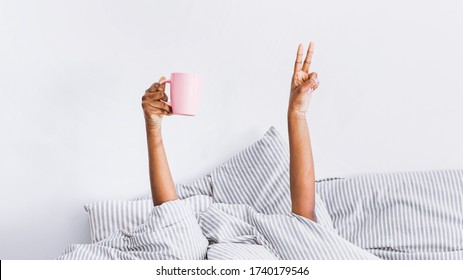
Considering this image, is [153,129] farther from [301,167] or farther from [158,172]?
[301,167]

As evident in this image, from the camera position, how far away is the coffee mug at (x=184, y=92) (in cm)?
152

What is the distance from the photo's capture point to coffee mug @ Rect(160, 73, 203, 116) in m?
1.52

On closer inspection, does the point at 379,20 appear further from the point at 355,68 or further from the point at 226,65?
the point at 226,65

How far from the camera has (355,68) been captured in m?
2.00

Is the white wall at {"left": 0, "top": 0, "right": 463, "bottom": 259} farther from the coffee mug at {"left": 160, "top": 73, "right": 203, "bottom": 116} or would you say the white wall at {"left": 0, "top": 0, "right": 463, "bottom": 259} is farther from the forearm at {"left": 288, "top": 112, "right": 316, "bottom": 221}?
the coffee mug at {"left": 160, "top": 73, "right": 203, "bottom": 116}

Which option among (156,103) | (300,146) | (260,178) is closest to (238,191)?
(260,178)

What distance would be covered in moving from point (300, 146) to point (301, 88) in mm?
143

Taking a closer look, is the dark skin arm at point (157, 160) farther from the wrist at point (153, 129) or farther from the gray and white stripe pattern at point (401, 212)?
the gray and white stripe pattern at point (401, 212)

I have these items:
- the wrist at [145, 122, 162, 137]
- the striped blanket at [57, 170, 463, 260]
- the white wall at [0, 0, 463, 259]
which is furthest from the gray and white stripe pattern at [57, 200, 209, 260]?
the white wall at [0, 0, 463, 259]

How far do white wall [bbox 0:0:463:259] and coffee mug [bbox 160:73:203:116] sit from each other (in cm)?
43

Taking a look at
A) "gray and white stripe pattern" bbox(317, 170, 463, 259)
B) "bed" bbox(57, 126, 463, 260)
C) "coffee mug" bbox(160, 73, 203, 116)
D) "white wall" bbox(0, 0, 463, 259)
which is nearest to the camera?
"coffee mug" bbox(160, 73, 203, 116)

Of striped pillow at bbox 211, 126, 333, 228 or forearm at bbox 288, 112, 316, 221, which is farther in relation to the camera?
striped pillow at bbox 211, 126, 333, 228

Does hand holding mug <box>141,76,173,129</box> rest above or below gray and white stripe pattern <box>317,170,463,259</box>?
above

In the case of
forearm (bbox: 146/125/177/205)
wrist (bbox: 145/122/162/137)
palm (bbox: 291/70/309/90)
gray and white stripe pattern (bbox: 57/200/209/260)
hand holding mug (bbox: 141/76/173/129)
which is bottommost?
gray and white stripe pattern (bbox: 57/200/209/260)
